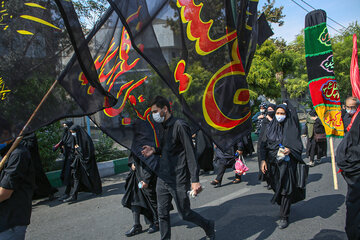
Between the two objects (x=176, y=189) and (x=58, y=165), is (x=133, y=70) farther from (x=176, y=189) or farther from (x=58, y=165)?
(x=58, y=165)

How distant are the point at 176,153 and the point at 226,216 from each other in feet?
5.92

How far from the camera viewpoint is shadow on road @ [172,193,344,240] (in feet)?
12.7

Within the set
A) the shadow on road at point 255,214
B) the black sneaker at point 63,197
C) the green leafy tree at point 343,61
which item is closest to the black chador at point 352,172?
the shadow on road at point 255,214

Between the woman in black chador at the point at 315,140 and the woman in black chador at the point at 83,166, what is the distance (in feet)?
18.9

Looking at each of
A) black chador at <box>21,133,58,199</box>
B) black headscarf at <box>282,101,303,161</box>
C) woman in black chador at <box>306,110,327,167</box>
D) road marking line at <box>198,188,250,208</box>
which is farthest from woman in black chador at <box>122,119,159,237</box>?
woman in black chador at <box>306,110,327,167</box>

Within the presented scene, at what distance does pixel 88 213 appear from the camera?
509 centimetres

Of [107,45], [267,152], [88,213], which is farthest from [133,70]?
[88,213]

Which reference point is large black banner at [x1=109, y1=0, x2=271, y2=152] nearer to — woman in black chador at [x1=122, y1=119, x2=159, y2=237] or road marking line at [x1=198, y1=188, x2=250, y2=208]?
woman in black chador at [x1=122, y1=119, x2=159, y2=237]

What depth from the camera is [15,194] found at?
7.99 ft

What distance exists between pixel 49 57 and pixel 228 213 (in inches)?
140

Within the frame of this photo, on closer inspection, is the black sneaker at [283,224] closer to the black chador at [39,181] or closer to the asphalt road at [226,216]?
the asphalt road at [226,216]

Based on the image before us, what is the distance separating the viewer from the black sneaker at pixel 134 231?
157 inches

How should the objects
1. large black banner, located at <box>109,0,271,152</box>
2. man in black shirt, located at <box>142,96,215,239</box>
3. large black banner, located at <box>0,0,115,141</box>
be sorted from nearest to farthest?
large black banner, located at <box>0,0,115,141</box>
large black banner, located at <box>109,0,271,152</box>
man in black shirt, located at <box>142,96,215,239</box>

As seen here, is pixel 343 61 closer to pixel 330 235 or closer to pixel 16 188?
pixel 330 235
